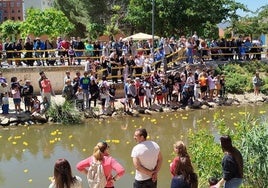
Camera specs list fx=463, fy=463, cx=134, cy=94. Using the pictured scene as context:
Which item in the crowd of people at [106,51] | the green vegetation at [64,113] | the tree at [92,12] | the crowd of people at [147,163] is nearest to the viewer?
the crowd of people at [147,163]

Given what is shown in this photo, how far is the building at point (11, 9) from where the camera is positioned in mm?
131125

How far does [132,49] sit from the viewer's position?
2383cm

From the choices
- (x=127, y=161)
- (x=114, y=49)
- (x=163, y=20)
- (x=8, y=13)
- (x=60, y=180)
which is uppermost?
(x=8, y=13)

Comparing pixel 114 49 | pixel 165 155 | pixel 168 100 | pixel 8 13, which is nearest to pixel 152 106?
pixel 168 100

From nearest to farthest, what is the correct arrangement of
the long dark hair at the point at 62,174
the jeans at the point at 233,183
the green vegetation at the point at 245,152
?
1. the long dark hair at the point at 62,174
2. the jeans at the point at 233,183
3. the green vegetation at the point at 245,152

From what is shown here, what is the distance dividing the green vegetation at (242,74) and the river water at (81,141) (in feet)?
8.69

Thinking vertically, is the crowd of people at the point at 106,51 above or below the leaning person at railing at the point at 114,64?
above

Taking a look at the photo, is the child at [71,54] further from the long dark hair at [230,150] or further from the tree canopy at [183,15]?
the long dark hair at [230,150]

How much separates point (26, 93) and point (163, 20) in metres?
16.7

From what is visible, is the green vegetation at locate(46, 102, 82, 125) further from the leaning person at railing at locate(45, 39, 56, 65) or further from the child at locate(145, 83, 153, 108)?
the leaning person at railing at locate(45, 39, 56, 65)

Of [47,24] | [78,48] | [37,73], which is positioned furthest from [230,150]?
[47,24]

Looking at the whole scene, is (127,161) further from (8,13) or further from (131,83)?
(8,13)

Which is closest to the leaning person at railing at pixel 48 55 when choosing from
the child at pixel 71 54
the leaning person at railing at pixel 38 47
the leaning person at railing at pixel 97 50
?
the leaning person at railing at pixel 38 47

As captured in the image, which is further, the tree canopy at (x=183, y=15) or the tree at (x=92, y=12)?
the tree at (x=92, y=12)
